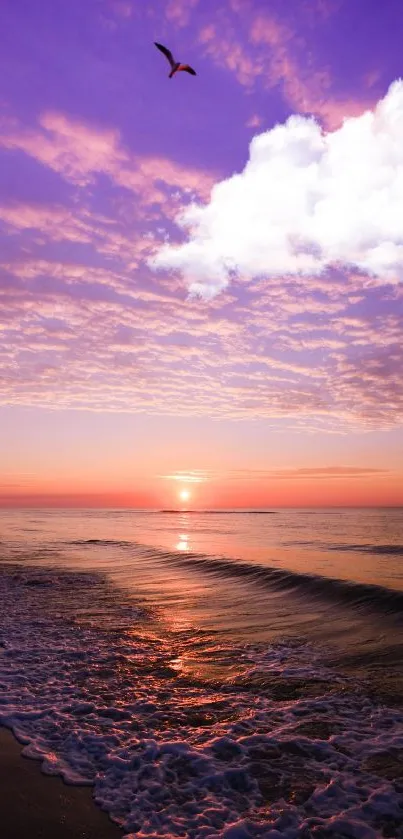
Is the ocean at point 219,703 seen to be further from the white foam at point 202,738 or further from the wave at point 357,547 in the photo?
the wave at point 357,547

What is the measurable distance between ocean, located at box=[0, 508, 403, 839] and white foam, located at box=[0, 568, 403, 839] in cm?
2

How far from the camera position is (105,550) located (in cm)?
3192

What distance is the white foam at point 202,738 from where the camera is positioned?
480 cm

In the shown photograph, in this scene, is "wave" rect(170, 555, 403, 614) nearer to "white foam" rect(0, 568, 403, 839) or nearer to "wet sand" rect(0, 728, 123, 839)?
"white foam" rect(0, 568, 403, 839)

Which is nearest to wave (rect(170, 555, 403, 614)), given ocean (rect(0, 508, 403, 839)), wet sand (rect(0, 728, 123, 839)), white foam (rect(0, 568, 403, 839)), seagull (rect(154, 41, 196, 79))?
ocean (rect(0, 508, 403, 839))

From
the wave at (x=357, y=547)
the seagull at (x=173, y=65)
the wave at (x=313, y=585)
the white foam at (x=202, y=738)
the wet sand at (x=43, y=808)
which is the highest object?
the seagull at (x=173, y=65)

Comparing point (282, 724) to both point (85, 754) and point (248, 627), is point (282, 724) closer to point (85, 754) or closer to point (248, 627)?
point (85, 754)

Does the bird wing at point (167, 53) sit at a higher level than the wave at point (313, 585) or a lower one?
higher

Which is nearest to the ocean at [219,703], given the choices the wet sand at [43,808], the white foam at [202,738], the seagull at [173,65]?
the white foam at [202,738]

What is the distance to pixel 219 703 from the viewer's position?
24.5 feet

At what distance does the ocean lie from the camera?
496 centimetres

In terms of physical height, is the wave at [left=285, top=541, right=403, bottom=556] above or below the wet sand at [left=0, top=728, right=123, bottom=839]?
below

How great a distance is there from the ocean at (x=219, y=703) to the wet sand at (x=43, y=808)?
0.58 feet

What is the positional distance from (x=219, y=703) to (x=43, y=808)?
11.1 feet
